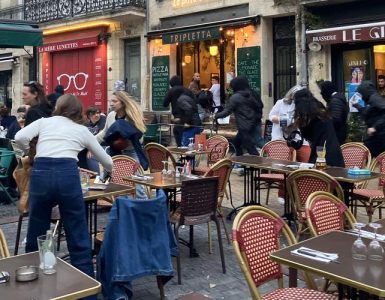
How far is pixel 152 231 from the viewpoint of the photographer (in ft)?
14.1

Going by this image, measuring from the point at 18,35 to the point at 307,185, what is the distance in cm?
577

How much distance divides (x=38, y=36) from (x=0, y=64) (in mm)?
15940

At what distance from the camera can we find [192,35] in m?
15.5

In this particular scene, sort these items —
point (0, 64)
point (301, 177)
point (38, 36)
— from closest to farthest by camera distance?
point (301, 177) < point (38, 36) < point (0, 64)

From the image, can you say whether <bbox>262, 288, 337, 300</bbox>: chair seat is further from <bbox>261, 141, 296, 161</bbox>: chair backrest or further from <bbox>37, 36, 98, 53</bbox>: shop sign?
<bbox>37, 36, 98, 53</bbox>: shop sign

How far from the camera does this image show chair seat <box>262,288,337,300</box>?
342 cm

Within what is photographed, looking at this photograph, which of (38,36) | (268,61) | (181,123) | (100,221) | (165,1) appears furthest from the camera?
(165,1)

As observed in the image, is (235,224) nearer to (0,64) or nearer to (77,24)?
(77,24)

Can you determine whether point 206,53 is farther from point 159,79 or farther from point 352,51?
point 352,51

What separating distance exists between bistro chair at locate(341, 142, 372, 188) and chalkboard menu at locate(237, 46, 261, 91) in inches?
272

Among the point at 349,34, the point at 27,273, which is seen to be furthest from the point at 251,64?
the point at 27,273

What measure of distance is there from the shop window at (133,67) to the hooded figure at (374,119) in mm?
11546

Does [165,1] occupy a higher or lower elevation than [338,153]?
higher

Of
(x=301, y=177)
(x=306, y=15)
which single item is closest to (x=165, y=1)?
(x=306, y=15)
